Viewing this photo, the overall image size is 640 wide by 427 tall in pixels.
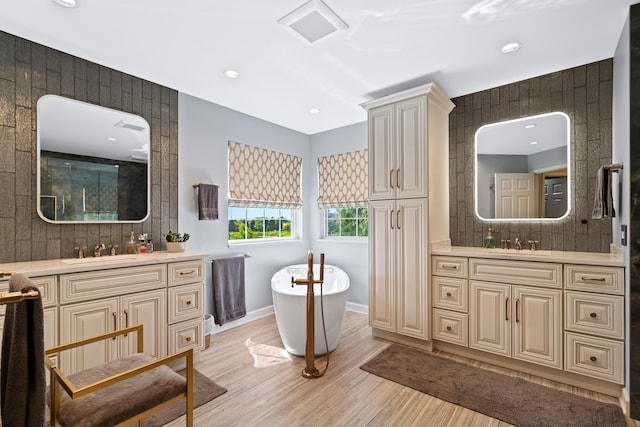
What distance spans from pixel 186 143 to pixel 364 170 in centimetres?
215

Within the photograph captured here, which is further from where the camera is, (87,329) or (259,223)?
(259,223)

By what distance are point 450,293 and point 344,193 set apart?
6.42 feet

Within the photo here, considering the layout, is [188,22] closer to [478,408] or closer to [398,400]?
[398,400]

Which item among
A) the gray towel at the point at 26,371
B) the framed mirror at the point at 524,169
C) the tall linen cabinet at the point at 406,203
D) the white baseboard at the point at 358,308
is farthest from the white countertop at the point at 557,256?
the gray towel at the point at 26,371

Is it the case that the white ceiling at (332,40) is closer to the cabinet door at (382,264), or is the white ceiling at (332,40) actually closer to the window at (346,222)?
the cabinet door at (382,264)

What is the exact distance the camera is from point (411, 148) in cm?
309

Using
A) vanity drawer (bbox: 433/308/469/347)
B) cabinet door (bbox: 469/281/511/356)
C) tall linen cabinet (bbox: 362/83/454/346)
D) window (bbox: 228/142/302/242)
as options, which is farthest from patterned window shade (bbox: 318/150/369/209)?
cabinet door (bbox: 469/281/511/356)

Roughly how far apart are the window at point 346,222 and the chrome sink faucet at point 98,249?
2775mm

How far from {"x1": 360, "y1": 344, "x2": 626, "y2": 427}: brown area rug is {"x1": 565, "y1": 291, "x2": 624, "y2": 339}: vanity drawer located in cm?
47

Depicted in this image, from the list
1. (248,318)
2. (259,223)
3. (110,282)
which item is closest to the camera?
(110,282)

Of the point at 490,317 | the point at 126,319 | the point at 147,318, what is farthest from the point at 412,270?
the point at 126,319

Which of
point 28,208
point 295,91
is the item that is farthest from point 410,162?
point 28,208

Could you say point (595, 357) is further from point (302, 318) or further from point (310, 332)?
point (302, 318)

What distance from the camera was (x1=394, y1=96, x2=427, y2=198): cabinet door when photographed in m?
3.02
